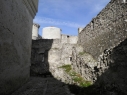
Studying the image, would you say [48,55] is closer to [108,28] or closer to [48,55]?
[48,55]

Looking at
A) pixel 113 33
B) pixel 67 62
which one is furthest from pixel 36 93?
pixel 67 62

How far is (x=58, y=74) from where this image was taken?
12117 mm

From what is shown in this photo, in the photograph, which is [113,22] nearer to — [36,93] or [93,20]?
[93,20]

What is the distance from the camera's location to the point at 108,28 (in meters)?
7.83

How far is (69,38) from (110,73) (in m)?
18.1

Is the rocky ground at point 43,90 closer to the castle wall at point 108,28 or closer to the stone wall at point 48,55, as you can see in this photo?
the castle wall at point 108,28

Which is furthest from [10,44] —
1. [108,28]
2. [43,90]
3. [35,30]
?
[35,30]

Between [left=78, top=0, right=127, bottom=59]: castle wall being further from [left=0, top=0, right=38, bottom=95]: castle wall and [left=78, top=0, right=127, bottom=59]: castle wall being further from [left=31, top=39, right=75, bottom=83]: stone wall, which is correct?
[left=31, top=39, right=75, bottom=83]: stone wall

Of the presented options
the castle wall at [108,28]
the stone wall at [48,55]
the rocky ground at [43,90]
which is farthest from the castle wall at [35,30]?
the rocky ground at [43,90]

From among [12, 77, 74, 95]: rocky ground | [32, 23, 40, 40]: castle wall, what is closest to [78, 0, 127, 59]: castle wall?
[12, 77, 74, 95]: rocky ground

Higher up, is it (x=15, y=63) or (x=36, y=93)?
(x=15, y=63)

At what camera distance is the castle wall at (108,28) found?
21.4 feet

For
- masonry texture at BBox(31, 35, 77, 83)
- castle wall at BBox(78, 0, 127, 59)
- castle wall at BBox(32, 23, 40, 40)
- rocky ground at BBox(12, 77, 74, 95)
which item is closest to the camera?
rocky ground at BBox(12, 77, 74, 95)

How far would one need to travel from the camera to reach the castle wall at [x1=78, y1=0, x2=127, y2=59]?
6523 mm
